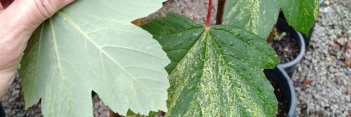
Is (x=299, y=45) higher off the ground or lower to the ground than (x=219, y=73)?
lower

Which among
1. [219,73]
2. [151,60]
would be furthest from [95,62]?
[219,73]

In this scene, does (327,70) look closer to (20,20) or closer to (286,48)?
(286,48)

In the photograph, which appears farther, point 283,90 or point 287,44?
point 287,44

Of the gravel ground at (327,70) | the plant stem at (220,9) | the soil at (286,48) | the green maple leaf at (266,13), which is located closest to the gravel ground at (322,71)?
the gravel ground at (327,70)

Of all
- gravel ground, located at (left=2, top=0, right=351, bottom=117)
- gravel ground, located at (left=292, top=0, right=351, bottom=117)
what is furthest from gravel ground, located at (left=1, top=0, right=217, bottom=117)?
gravel ground, located at (left=292, top=0, right=351, bottom=117)

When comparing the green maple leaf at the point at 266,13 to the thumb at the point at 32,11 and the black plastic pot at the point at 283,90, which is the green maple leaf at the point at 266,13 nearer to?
the thumb at the point at 32,11

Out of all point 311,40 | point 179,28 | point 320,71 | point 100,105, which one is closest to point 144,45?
point 179,28
